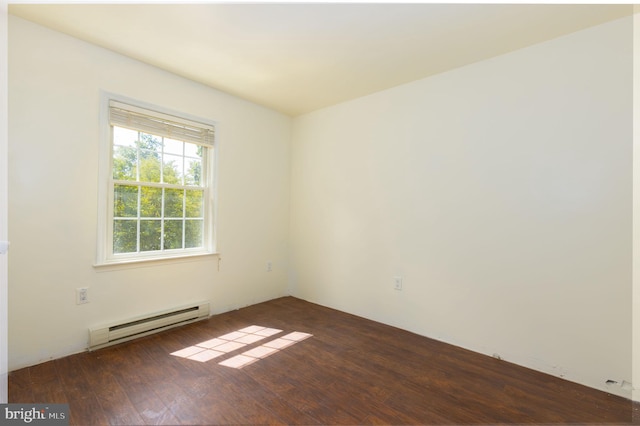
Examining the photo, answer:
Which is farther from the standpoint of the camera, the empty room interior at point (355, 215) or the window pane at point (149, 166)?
the window pane at point (149, 166)

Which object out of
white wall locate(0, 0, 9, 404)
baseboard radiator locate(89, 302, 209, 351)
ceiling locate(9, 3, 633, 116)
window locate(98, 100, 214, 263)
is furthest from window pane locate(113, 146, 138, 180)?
baseboard radiator locate(89, 302, 209, 351)

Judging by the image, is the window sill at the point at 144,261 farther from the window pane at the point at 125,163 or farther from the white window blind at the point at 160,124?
the white window blind at the point at 160,124

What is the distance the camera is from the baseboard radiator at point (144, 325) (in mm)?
2418

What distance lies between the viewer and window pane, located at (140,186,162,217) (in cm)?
279

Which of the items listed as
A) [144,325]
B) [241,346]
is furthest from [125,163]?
[241,346]

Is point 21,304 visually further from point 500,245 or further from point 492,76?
point 492,76

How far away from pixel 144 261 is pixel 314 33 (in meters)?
2.51

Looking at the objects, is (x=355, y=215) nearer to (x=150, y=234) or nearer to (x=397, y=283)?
(x=397, y=283)

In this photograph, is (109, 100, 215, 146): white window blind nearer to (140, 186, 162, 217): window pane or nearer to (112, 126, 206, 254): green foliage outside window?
(112, 126, 206, 254): green foliage outside window

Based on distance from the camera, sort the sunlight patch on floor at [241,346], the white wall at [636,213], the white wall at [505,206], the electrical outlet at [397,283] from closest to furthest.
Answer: the white wall at [636,213] < the white wall at [505,206] < the sunlight patch on floor at [241,346] < the electrical outlet at [397,283]

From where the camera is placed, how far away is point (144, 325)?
267cm

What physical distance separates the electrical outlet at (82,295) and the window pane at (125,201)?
2.19ft

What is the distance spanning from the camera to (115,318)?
101 inches

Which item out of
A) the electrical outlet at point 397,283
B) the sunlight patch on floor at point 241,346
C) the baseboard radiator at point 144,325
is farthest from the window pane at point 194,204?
the electrical outlet at point 397,283
